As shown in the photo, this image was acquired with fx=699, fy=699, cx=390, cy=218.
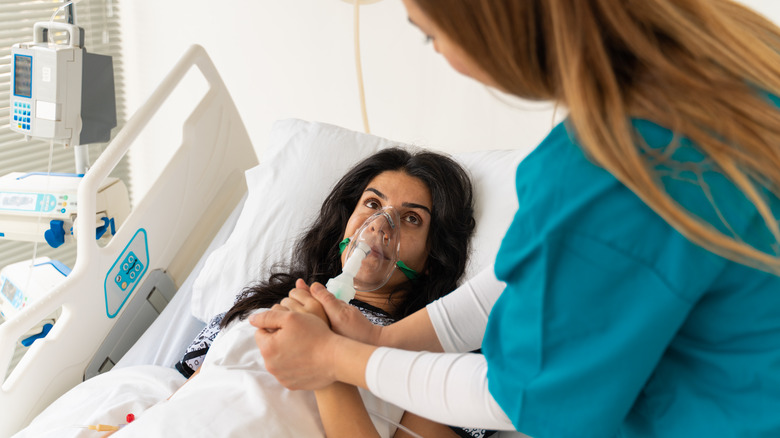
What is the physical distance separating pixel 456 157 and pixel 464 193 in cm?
18

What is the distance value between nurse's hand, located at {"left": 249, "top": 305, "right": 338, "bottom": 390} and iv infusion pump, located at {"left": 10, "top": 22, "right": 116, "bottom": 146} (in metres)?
0.96

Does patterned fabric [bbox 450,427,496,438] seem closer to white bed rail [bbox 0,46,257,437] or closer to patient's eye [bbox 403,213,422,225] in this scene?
patient's eye [bbox 403,213,422,225]

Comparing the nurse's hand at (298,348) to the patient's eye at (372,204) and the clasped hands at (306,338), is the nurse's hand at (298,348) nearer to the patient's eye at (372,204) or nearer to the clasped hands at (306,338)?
the clasped hands at (306,338)

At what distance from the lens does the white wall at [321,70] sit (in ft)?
8.22

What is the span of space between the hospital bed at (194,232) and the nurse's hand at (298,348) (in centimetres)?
69

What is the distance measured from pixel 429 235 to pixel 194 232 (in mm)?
901

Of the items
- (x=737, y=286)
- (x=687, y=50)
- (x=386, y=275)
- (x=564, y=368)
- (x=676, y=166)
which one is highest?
(x=687, y=50)

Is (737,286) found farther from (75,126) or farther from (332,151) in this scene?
(75,126)

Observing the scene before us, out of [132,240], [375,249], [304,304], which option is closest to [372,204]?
[375,249]

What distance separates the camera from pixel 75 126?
6.01ft

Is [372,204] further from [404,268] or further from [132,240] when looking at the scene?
[132,240]

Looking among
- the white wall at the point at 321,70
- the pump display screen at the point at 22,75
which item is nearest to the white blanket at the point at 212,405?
the pump display screen at the point at 22,75

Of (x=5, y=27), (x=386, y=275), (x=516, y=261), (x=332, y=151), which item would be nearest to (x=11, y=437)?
(x=386, y=275)

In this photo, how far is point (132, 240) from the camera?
1.97 meters
